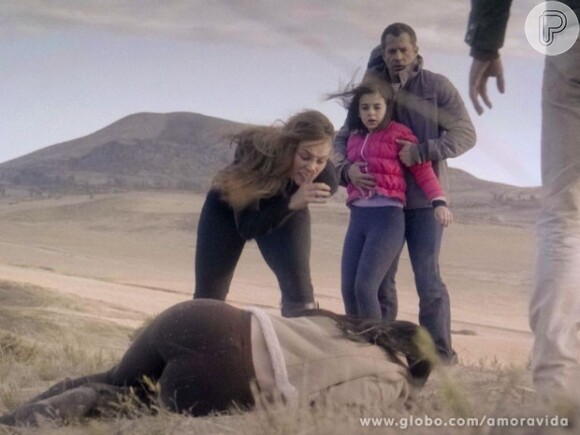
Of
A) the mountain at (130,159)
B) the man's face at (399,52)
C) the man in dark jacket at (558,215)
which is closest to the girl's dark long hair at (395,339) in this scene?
the man in dark jacket at (558,215)

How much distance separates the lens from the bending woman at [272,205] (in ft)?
20.0

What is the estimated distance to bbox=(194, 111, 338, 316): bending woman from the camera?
6.09m

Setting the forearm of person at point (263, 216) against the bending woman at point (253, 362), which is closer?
the bending woman at point (253, 362)

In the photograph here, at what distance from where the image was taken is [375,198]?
6711 mm

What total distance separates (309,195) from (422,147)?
1035mm

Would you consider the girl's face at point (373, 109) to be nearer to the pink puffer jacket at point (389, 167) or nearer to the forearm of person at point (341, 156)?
the pink puffer jacket at point (389, 167)

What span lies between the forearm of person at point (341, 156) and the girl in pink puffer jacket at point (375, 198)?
0.15ft

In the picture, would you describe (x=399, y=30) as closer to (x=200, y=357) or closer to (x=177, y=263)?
(x=200, y=357)

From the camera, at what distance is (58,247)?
30.0 metres

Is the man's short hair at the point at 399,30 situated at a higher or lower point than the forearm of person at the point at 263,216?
higher

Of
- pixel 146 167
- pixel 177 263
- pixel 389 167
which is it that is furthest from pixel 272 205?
pixel 146 167

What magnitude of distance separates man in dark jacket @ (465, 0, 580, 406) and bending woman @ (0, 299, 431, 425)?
607 mm

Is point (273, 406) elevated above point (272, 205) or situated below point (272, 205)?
below

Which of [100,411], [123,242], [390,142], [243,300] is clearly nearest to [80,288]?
[243,300]
